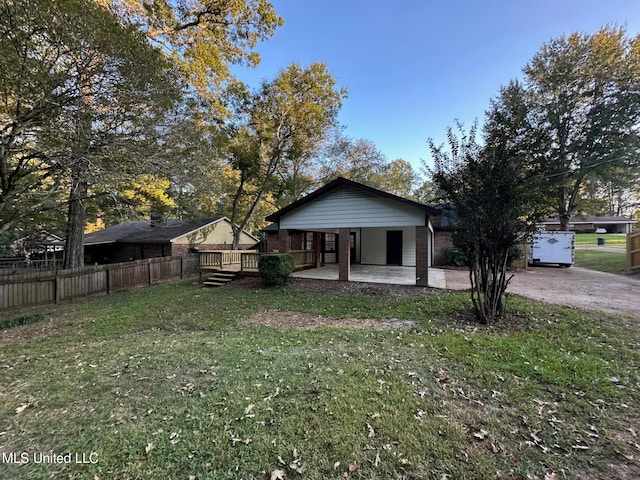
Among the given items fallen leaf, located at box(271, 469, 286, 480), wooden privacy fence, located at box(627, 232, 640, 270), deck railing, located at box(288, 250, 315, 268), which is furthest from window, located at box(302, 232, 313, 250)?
wooden privacy fence, located at box(627, 232, 640, 270)

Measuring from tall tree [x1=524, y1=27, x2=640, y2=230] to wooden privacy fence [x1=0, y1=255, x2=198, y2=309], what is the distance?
20.8 meters

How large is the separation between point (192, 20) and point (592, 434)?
586 inches

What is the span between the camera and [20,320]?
24.4 feet

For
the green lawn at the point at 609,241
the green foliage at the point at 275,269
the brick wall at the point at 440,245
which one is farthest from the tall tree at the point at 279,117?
the green lawn at the point at 609,241

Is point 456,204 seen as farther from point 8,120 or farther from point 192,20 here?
point 192,20

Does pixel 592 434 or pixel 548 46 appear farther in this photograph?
pixel 548 46

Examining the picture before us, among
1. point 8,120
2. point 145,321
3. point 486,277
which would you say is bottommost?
point 145,321

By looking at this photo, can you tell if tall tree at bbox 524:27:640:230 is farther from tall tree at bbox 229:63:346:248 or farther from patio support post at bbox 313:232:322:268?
→ patio support post at bbox 313:232:322:268

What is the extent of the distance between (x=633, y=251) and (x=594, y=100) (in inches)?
376

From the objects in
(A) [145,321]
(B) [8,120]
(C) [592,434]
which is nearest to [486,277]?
(C) [592,434]

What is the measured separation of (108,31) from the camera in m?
5.89

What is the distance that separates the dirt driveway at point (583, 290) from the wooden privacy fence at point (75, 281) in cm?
1304

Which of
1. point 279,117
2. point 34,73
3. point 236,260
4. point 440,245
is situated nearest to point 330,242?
point 236,260

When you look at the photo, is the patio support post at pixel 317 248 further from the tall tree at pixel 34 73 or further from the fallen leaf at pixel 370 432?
the fallen leaf at pixel 370 432
